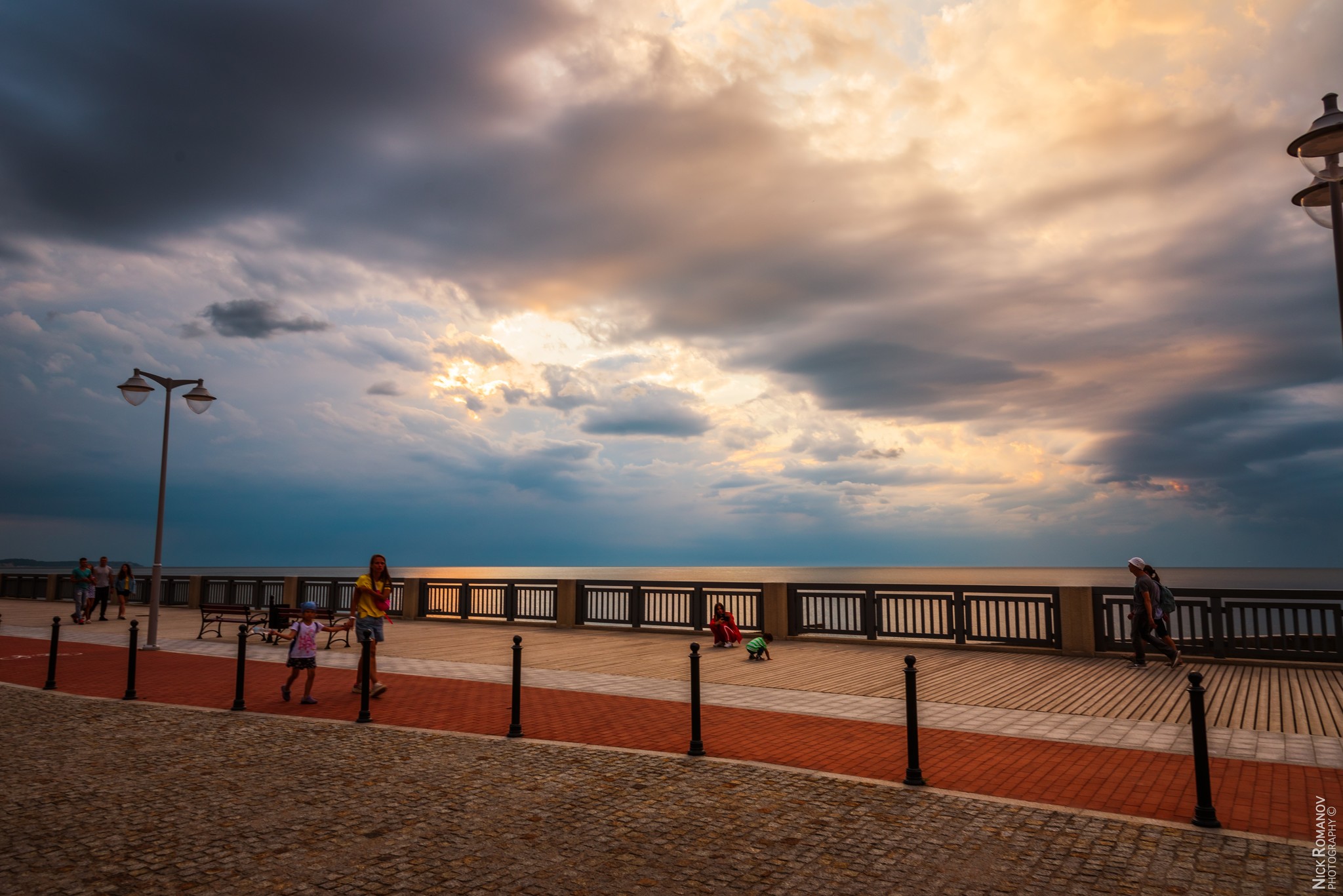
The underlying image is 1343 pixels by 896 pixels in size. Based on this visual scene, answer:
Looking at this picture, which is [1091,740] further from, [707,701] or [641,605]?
[641,605]

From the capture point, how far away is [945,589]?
18.0m

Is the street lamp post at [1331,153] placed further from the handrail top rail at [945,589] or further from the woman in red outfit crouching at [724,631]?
A: the woman in red outfit crouching at [724,631]

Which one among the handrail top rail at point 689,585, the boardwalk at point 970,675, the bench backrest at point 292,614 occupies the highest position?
the handrail top rail at point 689,585

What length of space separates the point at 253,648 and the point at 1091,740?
1696cm

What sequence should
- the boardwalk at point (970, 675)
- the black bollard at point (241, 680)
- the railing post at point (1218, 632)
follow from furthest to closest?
the railing post at point (1218, 632) → the black bollard at point (241, 680) → the boardwalk at point (970, 675)

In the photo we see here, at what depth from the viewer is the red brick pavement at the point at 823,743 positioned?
6652 mm

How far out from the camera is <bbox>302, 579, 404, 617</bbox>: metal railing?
27016 millimetres

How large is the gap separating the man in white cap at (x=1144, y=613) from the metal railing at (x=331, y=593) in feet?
68.6

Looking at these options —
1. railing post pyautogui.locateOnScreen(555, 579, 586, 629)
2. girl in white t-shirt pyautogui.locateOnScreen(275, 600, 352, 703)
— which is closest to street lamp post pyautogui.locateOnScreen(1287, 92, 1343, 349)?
girl in white t-shirt pyautogui.locateOnScreen(275, 600, 352, 703)

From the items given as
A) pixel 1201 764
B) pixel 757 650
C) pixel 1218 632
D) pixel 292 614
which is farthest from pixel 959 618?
pixel 292 614

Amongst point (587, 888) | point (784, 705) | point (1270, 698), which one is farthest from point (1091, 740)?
point (587, 888)

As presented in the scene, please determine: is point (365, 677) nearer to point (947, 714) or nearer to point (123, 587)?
point (947, 714)

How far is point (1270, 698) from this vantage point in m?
11.2

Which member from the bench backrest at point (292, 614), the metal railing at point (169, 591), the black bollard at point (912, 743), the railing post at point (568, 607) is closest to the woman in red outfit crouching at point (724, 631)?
the railing post at point (568, 607)
